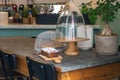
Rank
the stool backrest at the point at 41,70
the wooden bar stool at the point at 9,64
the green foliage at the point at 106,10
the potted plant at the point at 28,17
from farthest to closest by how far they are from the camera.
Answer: the potted plant at the point at 28,17, the wooden bar stool at the point at 9,64, the green foliage at the point at 106,10, the stool backrest at the point at 41,70

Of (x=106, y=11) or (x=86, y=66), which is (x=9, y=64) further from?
(x=106, y=11)

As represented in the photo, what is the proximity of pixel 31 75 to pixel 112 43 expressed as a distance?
76 cm

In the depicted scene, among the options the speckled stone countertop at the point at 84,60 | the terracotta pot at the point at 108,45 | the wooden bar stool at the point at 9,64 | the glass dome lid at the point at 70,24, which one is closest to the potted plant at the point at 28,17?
the wooden bar stool at the point at 9,64

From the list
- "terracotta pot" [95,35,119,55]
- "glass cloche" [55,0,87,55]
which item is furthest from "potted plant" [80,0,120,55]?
"glass cloche" [55,0,87,55]

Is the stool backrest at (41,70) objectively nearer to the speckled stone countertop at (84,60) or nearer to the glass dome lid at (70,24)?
the speckled stone countertop at (84,60)

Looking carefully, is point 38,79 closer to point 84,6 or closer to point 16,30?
point 84,6

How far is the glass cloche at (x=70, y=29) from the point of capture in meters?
2.30

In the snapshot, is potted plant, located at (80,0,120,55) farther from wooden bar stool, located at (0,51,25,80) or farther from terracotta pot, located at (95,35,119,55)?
wooden bar stool, located at (0,51,25,80)

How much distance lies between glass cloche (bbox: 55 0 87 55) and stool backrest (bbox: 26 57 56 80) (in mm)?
324

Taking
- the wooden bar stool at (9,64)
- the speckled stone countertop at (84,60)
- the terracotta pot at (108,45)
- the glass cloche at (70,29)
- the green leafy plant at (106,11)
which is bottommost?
the wooden bar stool at (9,64)

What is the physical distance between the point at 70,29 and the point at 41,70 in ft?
1.65

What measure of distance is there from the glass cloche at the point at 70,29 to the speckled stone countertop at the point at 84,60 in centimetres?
10

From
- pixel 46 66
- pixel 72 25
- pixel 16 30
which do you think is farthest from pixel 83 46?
pixel 16 30

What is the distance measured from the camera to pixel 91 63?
81.0 inches
